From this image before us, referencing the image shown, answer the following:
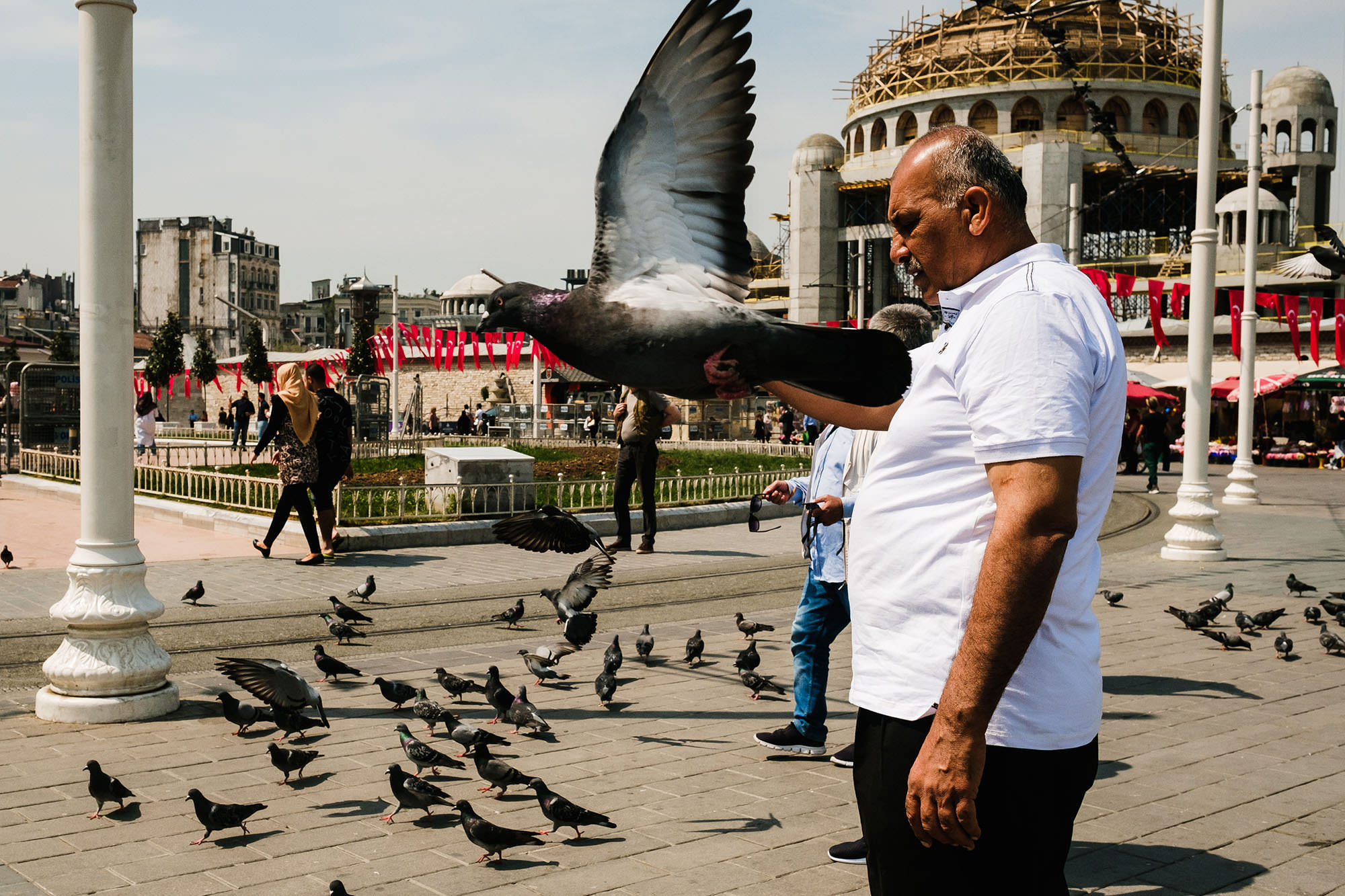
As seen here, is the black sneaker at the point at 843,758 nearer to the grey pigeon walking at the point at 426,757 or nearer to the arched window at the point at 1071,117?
the grey pigeon walking at the point at 426,757

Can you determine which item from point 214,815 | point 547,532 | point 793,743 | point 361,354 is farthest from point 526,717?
point 361,354

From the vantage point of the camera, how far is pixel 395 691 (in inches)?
239

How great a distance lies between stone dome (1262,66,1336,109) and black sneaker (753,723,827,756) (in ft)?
230

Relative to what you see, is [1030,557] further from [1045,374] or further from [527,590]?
[527,590]

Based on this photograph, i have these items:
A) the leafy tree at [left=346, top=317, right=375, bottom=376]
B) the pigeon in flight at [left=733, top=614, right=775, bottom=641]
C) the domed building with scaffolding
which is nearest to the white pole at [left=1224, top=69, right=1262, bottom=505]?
the pigeon in flight at [left=733, top=614, right=775, bottom=641]

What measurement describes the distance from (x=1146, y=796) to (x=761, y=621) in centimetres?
423

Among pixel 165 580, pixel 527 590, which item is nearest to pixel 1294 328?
pixel 527 590

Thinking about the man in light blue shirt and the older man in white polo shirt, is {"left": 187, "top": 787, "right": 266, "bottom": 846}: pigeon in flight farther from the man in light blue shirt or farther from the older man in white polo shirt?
the older man in white polo shirt

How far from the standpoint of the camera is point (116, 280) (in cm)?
598

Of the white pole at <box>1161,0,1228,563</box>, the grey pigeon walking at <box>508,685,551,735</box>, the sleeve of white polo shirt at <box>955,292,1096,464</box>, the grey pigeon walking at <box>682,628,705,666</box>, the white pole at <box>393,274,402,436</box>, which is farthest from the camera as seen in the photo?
the white pole at <box>393,274,402,436</box>

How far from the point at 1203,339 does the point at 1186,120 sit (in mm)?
62641

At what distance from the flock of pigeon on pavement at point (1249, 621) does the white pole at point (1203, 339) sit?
275cm

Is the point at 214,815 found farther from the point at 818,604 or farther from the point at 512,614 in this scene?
the point at 512,614

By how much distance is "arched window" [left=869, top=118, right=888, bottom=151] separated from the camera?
69.4 meters
